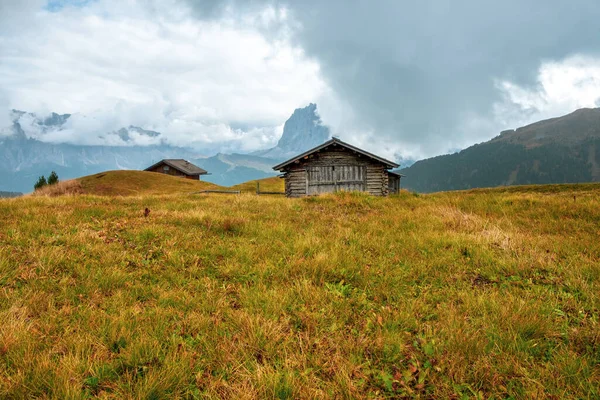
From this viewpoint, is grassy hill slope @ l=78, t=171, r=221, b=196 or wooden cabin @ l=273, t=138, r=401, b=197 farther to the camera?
grassy hill slope @ l=78, t=171, r=221, b=196

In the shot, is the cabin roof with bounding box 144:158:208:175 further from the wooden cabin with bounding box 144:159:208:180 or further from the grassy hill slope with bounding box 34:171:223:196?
the grassy hill slope with bounding box 34:171:223:196

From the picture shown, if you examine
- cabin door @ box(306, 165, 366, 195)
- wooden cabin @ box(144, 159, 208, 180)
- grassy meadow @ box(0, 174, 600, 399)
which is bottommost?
grassy meadow @ box(0, 174, 600, 399)

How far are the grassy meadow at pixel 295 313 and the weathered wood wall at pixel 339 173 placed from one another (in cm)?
1777

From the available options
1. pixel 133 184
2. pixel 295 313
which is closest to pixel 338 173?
pixel 295 313

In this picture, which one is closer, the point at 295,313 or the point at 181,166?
the point at 295,313

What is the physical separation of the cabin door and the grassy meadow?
58.3ft

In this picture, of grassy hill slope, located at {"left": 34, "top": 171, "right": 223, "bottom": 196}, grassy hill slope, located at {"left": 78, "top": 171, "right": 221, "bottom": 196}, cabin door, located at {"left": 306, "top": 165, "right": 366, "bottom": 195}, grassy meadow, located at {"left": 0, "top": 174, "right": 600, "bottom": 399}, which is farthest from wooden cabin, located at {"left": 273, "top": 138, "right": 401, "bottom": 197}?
grassy hill slope, located at {"left": 78, "top": 171, "right": 221, "bottom": 196}

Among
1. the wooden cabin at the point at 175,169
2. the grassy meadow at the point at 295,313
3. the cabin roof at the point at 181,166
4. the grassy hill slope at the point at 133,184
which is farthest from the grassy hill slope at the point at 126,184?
the grassy meadow at the point at 295,313

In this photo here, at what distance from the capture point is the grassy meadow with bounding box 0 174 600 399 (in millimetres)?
2369

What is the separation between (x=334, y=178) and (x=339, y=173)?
610 millimetres

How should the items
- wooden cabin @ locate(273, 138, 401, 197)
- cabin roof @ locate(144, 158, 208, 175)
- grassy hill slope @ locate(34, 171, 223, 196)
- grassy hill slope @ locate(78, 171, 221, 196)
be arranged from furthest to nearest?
1. cabin roof @ locate(144, 158, 208, 175)
2. grassy hill slope @ locate(78, 171, 221, 196)
3. grassy hill slope @ locate(34, 171, 223, 196)
4. wooden cabin @ locate(273, 138, 401, 197)

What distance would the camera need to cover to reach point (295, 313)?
135 inches

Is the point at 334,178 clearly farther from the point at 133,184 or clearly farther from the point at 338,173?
the point at 133,184

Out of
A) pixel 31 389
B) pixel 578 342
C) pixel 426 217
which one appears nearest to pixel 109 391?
pixel 31 389
